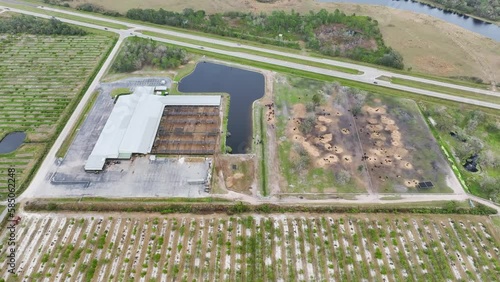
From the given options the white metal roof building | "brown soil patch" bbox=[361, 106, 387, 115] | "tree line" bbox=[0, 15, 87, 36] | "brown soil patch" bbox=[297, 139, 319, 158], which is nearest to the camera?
the white metal roof building

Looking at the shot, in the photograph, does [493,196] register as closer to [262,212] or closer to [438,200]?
[438,200]

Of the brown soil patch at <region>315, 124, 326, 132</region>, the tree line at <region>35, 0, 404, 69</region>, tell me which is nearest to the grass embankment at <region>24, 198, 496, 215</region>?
the brown soil patch at <region>315, 124, 326, 132</region>

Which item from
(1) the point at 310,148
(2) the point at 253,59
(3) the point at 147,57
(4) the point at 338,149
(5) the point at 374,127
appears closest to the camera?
(4) the point at 338,149

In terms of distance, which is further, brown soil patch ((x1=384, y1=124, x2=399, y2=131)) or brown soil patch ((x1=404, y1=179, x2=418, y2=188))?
brown soil patch ((x1=384, y1=124, x2=399, y2=131))

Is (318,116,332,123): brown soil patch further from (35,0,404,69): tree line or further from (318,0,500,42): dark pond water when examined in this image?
(318,0,500,42): dark pond water

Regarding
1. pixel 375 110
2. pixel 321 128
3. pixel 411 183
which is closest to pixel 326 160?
pixel 321 128

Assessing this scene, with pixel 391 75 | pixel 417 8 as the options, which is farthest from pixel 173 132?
pixel 417 8

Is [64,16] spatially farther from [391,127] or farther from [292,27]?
[391,127]
